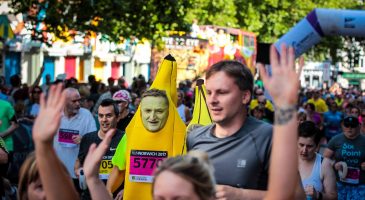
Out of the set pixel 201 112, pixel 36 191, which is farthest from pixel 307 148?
pixel 36 191

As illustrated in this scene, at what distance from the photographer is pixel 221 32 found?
122ft

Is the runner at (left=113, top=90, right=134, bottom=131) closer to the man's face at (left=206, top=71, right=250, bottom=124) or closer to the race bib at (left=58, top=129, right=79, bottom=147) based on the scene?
the race bib at (left=58, top=129, right=79, bottom=147)

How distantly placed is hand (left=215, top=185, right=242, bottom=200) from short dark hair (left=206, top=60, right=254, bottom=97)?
1.90 feet

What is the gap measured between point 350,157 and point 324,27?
693 centimetres

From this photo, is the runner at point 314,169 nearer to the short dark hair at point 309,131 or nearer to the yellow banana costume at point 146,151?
the short dark hair at point 309,131

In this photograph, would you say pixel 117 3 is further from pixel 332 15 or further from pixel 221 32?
pixel 221 32

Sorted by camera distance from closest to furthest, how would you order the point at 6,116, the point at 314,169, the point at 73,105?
1. the point at 314,169
2. the point at 73,105
3. the point at 6,116

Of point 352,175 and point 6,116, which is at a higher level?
point 6,116

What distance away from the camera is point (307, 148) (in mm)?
7953

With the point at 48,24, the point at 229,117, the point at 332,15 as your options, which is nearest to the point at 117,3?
the point at 48,24

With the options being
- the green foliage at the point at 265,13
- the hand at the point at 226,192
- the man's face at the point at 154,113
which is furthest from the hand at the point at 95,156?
the green foliage at the point at 265,13

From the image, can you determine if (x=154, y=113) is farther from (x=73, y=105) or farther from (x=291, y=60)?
(x=73, y=105)

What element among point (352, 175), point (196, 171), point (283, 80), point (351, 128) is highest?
point (283, 80)

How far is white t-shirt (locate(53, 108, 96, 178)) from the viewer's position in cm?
1070
